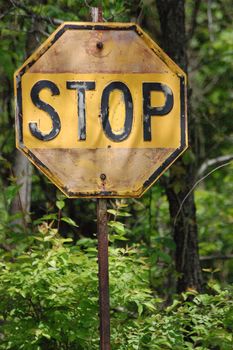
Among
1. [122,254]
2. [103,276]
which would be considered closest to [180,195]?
[122,254]

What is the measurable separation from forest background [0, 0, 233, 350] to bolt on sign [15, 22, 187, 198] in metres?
0.30

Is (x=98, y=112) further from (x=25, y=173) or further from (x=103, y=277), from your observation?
(x=25, y=173)

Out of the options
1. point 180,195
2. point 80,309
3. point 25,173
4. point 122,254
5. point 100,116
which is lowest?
point 80,309

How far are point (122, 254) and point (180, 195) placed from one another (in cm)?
87

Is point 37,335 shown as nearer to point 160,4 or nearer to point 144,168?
point 144,168

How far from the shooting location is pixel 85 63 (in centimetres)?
284

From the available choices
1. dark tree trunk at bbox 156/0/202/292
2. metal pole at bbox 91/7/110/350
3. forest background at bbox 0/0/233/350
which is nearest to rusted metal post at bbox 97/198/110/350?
metal pole at bbox 91/7/110/350

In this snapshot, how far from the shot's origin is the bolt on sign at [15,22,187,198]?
2768 mm

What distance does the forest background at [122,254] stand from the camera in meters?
3.47

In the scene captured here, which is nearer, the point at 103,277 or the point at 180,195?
the point at 103,277

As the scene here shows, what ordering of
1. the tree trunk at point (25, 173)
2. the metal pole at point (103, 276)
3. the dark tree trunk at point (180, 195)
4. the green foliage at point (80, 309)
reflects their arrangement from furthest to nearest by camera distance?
the tree trunk at point (25, 173) → the dark tree trunk at point (180, 195) → the green foliage at point (80, 309) → the metal pole at point (103, 276)

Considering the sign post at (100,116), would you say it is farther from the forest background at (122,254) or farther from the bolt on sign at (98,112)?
the forest background at (122,254)

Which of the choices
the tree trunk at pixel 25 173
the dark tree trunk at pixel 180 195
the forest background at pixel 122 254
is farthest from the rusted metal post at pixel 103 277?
the tree trunk at pixel 25 173

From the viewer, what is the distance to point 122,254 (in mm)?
4074
